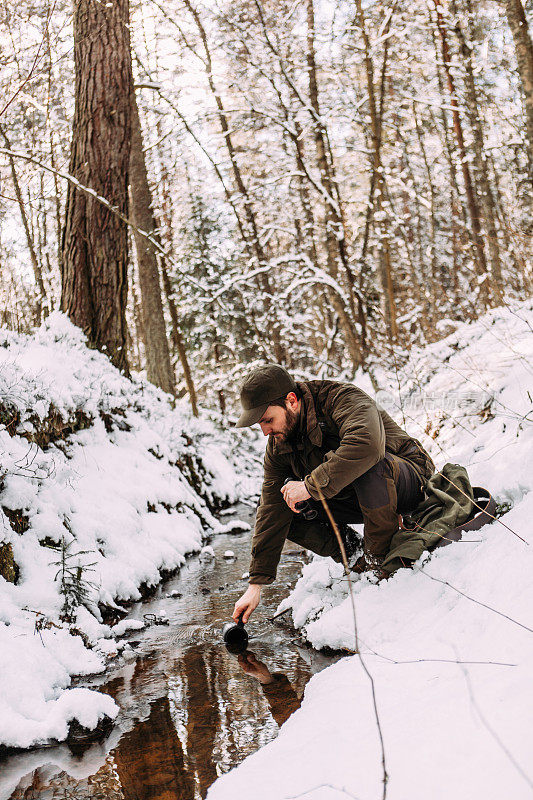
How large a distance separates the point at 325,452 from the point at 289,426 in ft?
0.83

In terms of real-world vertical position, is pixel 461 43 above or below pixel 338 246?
above

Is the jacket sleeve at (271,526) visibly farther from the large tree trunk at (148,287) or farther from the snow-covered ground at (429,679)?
the large tree trunk at (148,287)

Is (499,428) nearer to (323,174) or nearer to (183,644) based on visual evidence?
(183,644)

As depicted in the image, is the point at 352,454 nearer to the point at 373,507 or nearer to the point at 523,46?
the point at 373,507

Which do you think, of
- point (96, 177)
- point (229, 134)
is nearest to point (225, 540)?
point (96, 177)

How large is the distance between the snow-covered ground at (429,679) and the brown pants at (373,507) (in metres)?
0.21

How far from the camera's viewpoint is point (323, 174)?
10125 mm

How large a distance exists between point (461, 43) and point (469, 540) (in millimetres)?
11604

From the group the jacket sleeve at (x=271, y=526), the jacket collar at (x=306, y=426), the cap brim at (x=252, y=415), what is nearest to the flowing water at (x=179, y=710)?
the jacket sleeve at (x=271, y=526)

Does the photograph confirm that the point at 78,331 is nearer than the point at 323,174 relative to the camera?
Yes

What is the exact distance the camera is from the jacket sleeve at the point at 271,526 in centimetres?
341

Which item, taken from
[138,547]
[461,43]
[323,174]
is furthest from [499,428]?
[461,43]

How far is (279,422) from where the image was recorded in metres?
3.17

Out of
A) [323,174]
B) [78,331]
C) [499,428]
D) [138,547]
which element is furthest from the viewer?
[323,174]
